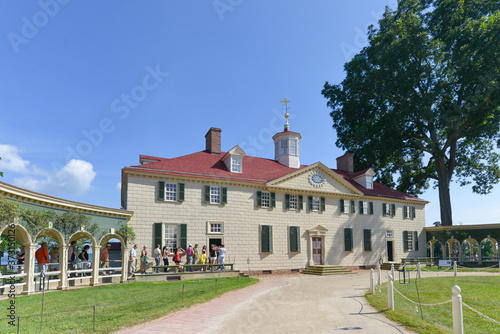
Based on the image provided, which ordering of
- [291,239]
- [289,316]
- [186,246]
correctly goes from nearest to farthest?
[289,316]
[186,246]
[291,239]

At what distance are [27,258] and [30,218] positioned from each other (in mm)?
1472

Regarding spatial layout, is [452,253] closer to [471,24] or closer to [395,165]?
[395,165]

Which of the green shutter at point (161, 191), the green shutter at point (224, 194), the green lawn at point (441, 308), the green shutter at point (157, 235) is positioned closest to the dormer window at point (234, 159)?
the green shutter at point (224, 194)

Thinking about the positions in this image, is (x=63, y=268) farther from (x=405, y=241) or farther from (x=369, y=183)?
(x=405, y=241)

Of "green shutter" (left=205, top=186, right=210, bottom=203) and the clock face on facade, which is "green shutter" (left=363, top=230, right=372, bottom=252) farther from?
"green shutter" (left=205, top=186, right=210, bottom=203)

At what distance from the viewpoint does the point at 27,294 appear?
1348cm

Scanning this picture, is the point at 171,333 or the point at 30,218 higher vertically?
the point at 30,218

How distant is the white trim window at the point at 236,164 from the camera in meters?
26.2

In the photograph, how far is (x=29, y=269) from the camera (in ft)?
45.4

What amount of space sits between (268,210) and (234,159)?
4282 mm

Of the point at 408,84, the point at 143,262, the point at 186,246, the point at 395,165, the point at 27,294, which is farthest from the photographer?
the point at 395,165

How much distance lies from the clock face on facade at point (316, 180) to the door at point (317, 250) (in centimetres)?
402

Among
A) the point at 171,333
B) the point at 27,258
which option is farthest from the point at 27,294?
the point at 171,333

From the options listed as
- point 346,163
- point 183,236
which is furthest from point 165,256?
point 346,163
